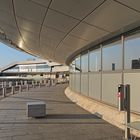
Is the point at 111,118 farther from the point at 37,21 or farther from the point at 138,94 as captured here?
the point at 37,21

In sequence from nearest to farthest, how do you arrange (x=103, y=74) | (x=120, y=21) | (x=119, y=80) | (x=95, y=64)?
(x=120, y=21)
(x=119, y=80)
(x=103, y=74)
(x=95, y=64)

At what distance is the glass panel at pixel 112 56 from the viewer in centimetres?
1218

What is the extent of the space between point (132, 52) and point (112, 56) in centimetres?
221

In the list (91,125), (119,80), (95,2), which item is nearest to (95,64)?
(119,80)

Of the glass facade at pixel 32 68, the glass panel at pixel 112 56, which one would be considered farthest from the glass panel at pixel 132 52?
the glass facade at pixel 32 68

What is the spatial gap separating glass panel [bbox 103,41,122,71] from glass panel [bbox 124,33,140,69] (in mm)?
650

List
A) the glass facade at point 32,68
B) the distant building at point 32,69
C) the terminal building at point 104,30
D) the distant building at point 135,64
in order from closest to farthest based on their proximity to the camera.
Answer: the terminal building at point 104,30
the distant building at point 135,64
the distant building at point 32,69
the glass facade at point 32,68

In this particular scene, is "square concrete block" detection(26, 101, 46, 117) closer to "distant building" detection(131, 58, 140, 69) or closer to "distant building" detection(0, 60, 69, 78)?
"distant building" detection(131, 58, 140, 69)

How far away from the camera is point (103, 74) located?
13922 millimetres

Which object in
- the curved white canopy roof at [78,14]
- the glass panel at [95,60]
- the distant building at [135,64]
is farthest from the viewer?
the glass panel at [95,60]

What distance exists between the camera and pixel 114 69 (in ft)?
41.4

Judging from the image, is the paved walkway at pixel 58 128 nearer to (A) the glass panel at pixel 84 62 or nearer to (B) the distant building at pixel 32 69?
(A) the glass panel at pixel 84 62

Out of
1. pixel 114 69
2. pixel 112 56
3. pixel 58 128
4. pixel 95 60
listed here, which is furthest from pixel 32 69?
pixel 58 128

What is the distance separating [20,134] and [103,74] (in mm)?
5458
